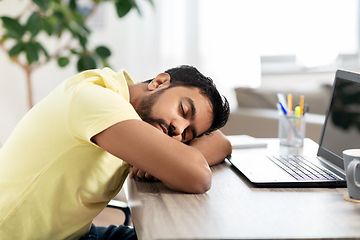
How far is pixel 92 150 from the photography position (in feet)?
2.95

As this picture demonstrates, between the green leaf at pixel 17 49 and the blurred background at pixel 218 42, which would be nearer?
the green leaf at pixel 17 49

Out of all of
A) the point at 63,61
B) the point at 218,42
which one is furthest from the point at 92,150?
the point at 218,42

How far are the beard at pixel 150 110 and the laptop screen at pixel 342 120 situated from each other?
0.47 metres

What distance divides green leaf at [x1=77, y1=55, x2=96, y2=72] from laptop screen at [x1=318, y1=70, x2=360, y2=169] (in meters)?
1.78

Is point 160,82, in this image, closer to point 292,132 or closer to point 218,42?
point 292,132

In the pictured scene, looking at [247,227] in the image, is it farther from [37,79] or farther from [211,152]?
[37,79]

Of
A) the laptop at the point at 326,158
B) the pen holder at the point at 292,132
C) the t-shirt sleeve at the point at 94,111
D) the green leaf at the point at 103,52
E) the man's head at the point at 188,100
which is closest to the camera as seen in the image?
the t-shirt sleeve at the point at 94,111

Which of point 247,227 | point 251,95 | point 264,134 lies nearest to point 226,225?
point 247,227

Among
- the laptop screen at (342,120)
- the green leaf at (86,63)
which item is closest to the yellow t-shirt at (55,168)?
the laptop screen at (342,120)

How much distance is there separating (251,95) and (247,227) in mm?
1878

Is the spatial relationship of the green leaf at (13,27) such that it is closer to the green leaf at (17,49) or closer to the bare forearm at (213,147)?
the green leaf at (17,49)

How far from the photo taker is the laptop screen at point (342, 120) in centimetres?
103

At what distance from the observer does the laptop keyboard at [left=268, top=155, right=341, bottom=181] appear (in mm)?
939

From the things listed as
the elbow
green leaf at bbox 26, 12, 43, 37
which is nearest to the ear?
the elbow
